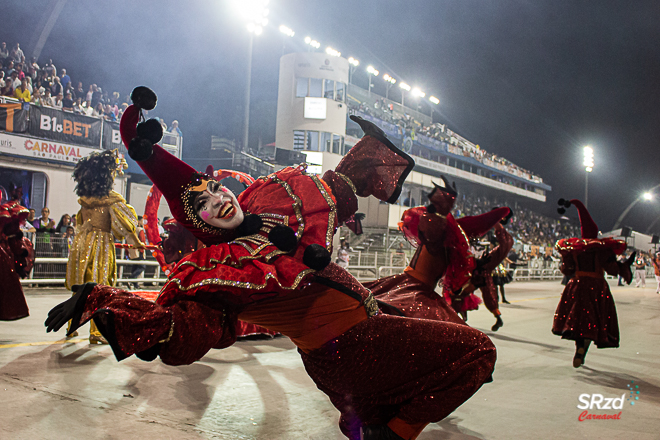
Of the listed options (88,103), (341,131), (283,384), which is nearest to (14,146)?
(88,103)

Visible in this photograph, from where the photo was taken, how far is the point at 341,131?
26297 mm

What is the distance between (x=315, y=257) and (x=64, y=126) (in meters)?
14.1

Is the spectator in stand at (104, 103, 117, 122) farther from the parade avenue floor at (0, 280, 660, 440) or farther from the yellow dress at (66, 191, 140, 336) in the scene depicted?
the yellow dress at (66, 191, 140, 336)

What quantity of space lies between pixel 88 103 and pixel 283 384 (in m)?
13.7

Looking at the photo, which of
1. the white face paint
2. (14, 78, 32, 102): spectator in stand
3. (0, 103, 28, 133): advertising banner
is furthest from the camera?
(14, 78, 32, 102): spectator in stand

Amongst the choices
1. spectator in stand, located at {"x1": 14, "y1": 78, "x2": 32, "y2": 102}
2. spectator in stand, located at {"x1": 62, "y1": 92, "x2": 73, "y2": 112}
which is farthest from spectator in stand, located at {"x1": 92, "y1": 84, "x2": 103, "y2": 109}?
spectator in stand, located at {"x1": 14, "y1": 78, "x2": 32, "y2": 102}

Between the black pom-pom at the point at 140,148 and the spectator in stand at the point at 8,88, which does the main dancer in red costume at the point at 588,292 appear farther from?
the spectator in stand at the point at 8,88

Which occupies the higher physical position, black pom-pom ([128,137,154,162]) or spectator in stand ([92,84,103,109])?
spectator in stand ([92,84,103,109])

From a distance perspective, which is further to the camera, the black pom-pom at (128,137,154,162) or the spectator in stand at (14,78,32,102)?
the spectator in stand at (14,78,32,102)

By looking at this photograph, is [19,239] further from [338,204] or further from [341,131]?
[341,131]

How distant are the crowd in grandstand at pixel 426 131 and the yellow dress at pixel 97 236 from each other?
2480cm

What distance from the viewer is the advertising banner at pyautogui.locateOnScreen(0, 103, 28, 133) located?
1273cm

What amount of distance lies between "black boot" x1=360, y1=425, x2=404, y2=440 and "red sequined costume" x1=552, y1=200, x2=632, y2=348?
4507mm

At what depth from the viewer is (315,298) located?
2.21 m
